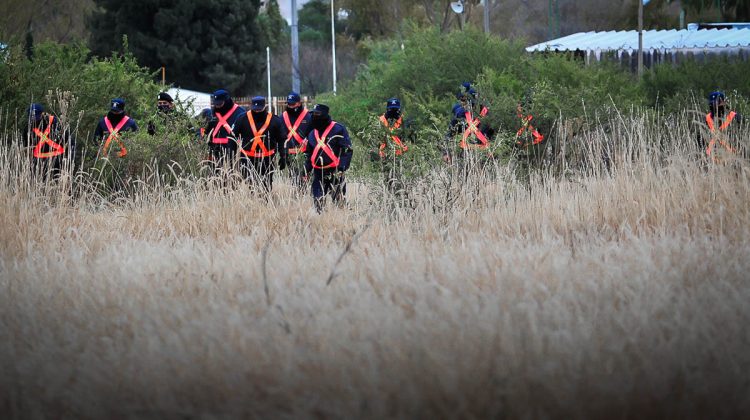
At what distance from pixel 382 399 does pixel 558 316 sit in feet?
4.00

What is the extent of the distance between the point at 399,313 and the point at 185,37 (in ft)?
142

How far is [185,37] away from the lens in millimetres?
47312

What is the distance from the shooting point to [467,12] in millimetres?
53438

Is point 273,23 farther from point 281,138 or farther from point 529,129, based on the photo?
point 281,138

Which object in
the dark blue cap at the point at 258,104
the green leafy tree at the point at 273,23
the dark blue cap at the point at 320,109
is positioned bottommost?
the dark blue cap at the point at 320,109

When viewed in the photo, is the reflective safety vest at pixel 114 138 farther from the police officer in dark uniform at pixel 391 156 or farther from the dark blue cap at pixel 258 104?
the police officer in dark uniform at pixel 391 156

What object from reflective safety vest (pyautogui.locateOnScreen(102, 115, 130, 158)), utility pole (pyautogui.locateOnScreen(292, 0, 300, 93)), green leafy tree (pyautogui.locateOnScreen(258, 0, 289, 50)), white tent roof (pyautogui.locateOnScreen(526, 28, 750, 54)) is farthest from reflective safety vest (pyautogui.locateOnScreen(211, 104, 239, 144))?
green leafy tree (pyautogui.locateOnScreen(258, 0, 289, 50))

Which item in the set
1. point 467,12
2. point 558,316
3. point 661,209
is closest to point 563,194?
point 661,209

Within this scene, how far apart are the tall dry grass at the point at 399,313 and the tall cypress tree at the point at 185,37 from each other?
38.4 meters

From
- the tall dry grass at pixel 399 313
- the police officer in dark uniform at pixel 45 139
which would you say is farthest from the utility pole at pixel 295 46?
the tall dry grass at pixel 399 313

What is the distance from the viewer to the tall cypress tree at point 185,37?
46.8m

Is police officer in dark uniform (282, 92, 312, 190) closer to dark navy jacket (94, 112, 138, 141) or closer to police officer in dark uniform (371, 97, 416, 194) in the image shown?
police officer in dark uniform (371, 97, 416, 194)

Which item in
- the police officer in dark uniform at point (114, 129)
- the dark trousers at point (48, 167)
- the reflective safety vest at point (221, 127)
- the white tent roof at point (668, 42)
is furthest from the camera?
the white tent roof at point (668, 42)

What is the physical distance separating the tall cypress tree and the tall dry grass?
38404 mm
